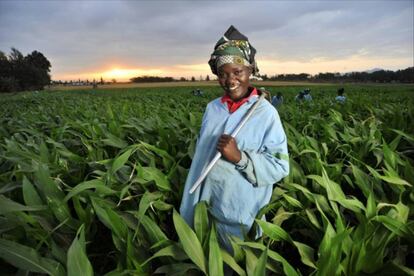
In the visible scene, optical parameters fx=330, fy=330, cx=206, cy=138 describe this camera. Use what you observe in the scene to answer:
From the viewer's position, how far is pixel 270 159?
59.3 inches

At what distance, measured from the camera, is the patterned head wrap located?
1.60 metres

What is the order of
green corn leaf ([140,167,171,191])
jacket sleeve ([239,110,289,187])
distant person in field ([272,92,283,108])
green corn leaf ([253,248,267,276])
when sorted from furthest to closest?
1. distant person in field ([272,92,283,108])
2. green corn leaf ([140,167,171,191])
3. jacket sleeve ([239,110,289,187])
4. green corn leaf ([253,248,267,276])

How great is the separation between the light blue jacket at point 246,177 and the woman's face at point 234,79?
7 centimetres

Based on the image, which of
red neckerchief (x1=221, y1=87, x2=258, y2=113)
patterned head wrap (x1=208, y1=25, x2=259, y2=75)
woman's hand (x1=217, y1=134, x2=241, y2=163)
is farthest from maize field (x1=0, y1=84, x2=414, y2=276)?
patterned head wrap (x1=208, y1=25, x2=259, y2=75)

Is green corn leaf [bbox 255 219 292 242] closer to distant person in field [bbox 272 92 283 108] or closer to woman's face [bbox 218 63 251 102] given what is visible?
woman's face [bbox 218 63 251 102]

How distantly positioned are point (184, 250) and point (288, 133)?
5.70 feet

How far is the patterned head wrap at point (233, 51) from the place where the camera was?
1.60 metres

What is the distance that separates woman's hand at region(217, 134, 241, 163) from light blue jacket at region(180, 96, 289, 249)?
0.09m

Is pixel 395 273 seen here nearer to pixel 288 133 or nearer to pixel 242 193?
→ pixel 242 193

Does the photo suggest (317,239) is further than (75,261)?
Yes

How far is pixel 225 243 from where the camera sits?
157 centimetres

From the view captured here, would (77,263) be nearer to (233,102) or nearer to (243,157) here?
(243,157)

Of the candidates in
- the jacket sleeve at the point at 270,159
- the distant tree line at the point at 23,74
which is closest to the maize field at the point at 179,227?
the jacket sleeve at the point at 270,159

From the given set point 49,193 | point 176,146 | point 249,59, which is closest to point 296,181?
point 249,59
